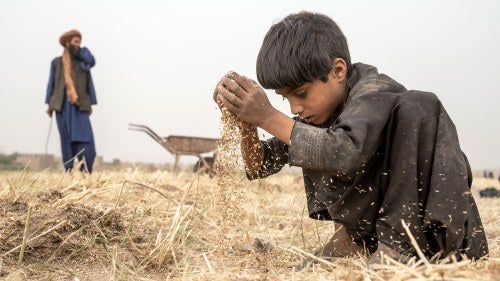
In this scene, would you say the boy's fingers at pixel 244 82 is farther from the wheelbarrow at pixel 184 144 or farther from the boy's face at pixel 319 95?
the wheelbarrow at pixel 184 144

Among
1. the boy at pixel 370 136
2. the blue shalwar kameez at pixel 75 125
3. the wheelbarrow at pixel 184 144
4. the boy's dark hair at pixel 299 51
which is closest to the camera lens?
the boy at pixel 370 136

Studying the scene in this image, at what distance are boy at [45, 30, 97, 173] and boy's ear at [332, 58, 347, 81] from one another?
5.67 m

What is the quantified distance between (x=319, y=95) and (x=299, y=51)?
18cm

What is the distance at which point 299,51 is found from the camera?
2195mm

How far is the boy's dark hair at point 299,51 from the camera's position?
2.17 m

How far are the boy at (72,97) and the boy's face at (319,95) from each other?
5.63 m

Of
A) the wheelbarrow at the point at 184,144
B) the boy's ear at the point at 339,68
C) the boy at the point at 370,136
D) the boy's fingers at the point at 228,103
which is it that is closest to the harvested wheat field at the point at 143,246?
the boy at the point at 370,136

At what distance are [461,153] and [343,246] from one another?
656 mm

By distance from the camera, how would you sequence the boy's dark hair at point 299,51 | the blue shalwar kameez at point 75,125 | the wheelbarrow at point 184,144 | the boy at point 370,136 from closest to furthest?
the boy at point 370,136 → the boy's dark hair at point 299,51 → the blue shalwar kameez at point 75,125 → the wheelbarrow at point 184,144

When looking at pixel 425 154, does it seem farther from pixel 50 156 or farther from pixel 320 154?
pixel 50 156

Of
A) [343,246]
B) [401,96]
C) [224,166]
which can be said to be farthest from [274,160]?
[401,96]

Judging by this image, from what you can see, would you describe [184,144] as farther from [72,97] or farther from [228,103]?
[228,103]

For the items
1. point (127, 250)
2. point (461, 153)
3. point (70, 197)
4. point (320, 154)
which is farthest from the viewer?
point (70, 197)

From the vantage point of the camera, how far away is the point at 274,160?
254 centimetres
